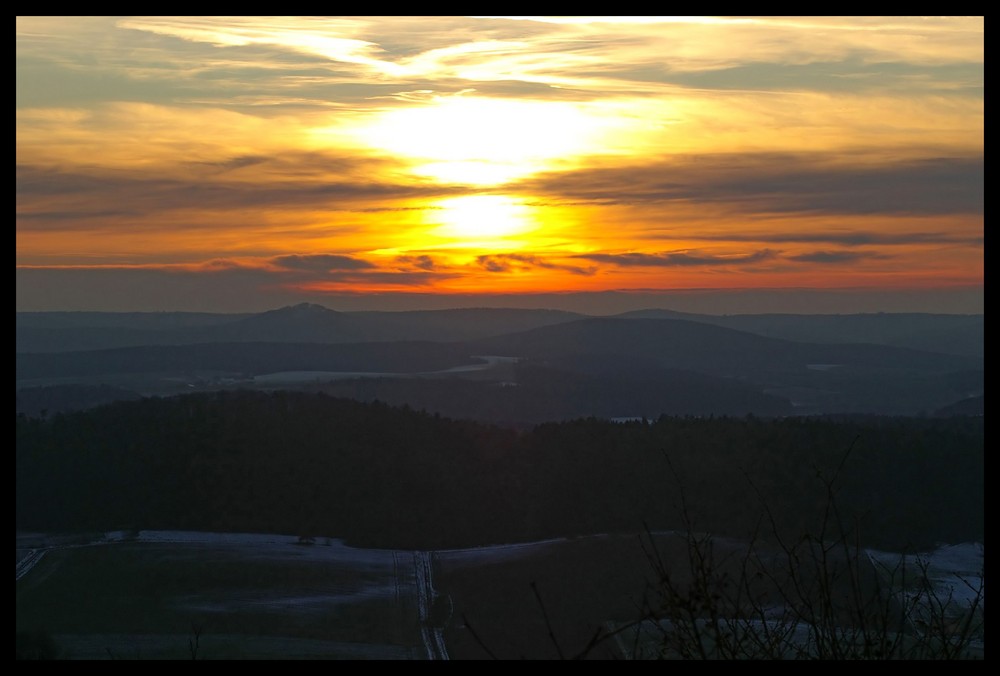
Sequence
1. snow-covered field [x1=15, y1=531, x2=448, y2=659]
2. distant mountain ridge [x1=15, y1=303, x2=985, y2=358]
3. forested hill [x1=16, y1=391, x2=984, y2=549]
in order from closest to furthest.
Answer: snow-covered field [x1=15, y1=531, x2=448, y2=659] < forested hill [x1=16, y1=391, x2=984, y2=549] < distant mountain ridge [x1=15, y1=303, x2=985, y2=358]

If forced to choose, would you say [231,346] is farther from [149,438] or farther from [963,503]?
[963,503]

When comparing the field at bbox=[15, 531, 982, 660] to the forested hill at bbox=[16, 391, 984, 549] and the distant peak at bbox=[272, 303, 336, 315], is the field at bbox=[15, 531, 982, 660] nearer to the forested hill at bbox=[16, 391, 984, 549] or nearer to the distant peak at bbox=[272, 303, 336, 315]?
the forested hill at bbox=[16, 391, 984, 549]

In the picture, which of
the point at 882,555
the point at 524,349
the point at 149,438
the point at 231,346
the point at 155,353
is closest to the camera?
the point at 882,555

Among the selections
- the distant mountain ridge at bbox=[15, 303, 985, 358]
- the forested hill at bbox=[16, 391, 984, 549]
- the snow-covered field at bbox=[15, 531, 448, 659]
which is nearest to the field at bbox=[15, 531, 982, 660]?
the snow-covered field at bbox=[15, 531, 448, 659]

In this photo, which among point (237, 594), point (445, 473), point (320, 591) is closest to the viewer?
point (237, 594)

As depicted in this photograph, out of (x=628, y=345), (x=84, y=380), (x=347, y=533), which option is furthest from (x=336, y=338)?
(x=347, y=533)

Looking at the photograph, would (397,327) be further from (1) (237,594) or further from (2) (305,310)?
(1) (237,594)

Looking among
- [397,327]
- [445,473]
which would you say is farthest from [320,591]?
[397,327]

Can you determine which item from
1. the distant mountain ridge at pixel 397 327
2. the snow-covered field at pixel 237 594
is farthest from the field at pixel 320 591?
the distant mountain ridge at pixel 397 327
